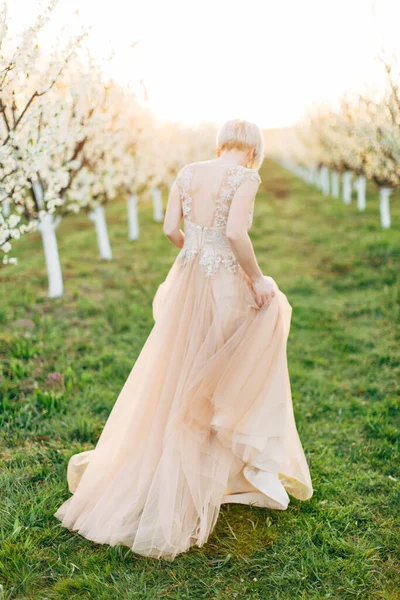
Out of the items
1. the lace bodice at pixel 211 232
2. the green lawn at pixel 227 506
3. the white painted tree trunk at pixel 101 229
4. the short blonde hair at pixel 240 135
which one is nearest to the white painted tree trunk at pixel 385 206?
the green lawn at pixel 227 506

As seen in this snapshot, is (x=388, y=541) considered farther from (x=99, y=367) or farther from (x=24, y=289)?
(x=24, y=289)

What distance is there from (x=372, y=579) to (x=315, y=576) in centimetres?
34

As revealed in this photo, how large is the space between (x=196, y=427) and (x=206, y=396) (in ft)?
0.74

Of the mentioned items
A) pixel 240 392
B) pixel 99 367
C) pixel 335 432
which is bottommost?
pixel 335 432

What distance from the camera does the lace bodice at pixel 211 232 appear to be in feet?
10.5

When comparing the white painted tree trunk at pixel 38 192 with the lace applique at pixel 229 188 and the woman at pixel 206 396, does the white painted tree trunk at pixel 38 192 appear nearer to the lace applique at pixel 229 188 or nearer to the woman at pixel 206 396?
the woman at pixel 206 396

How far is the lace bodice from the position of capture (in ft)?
10.5

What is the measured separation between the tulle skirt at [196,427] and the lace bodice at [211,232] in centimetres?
8

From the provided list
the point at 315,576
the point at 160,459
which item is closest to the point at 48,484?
the point at 160,459

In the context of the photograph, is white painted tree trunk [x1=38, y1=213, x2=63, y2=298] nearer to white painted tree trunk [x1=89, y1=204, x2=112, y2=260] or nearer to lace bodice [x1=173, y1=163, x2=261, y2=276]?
white painted tree trunk [x1=89, y1=204, x2=112, y2=260]

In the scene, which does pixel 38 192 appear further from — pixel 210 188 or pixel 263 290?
pixel 263 290

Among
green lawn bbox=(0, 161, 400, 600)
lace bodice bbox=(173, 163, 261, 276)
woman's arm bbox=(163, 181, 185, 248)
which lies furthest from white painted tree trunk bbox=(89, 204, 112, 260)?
lace bodice bbox=(173, 163, 261, 276)

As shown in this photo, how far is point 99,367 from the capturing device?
5.97 m

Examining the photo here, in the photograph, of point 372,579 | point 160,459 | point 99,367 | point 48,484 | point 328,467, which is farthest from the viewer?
point 99,367
